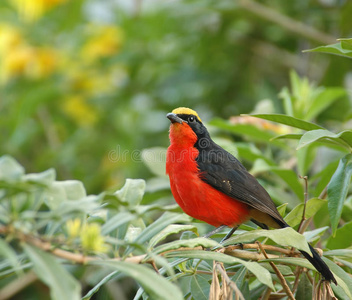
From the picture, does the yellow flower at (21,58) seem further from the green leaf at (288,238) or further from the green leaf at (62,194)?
the green leaf at (288,238)

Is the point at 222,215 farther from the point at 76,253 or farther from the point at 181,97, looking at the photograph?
the point at 181,97

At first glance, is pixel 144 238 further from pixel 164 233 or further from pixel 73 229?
pixel 73 229

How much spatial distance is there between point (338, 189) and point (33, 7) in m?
3.39

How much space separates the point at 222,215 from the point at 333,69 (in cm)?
224

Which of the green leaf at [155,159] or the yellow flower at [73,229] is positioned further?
the green leaf at [155,159]

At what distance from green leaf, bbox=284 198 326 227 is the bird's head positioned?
0.88 meters

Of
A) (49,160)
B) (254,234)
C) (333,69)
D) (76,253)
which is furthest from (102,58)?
(76,253)

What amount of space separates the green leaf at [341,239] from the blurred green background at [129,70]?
7.66ft

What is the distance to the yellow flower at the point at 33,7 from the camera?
429cm

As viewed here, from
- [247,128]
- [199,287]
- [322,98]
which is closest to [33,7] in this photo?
[247,128]

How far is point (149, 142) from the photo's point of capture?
4727 millimetres

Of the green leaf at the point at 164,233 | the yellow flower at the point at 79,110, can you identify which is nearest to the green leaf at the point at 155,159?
the green leaf at the point at 164,233

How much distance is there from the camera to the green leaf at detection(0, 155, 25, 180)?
1146 millimetres

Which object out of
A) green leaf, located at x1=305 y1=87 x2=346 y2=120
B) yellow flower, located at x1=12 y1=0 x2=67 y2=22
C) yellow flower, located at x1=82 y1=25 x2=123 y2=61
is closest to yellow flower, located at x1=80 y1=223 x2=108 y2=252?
green leaf, located at x1=305 y1=87 x2=346 y2=120
